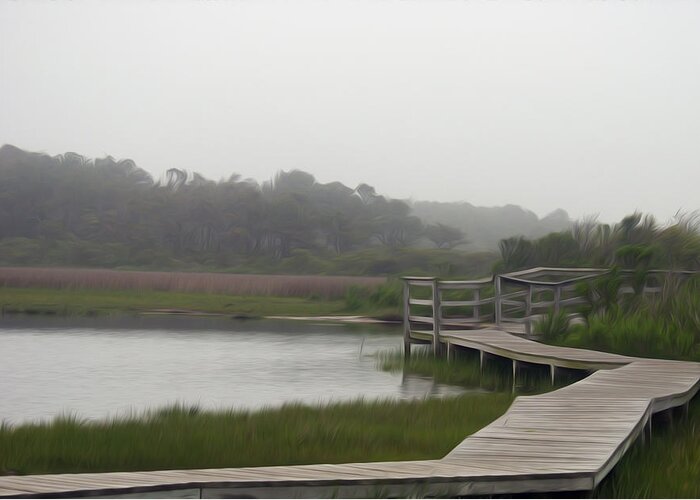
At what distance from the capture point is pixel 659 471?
4.98 metres

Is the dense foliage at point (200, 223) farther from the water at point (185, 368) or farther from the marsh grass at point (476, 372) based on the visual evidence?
the marsh grass at point (476, 372)

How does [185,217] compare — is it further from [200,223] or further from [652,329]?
[652,329]

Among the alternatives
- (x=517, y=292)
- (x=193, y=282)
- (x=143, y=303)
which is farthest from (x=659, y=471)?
(x=193, y=282)

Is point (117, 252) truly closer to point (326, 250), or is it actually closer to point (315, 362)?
point (326, 250)

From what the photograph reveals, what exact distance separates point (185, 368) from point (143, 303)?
11503 millimetres

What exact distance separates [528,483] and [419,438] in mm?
1981

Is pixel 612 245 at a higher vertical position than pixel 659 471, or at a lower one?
higher

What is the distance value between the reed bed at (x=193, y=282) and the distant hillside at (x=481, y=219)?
3.75 meters

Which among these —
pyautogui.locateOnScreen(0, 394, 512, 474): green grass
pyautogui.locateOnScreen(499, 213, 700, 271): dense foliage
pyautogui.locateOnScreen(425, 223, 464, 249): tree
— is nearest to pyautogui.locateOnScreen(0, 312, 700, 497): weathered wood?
pyautogui.locateOnScreen(0, 394, 512, 474): green grass

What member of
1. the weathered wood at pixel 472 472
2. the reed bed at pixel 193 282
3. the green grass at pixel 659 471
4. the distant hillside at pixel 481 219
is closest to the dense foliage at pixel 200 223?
the distant hillside at pixel 481 219

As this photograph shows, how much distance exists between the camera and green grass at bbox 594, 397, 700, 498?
15.2 feet

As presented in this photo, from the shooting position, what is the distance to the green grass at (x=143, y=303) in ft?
71.8

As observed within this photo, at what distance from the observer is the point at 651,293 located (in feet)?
38.8

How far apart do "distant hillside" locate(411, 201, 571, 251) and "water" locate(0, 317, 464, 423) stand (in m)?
8.00
